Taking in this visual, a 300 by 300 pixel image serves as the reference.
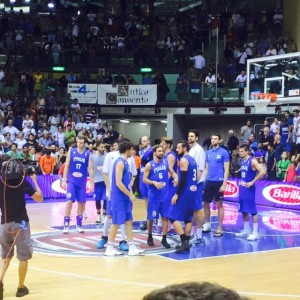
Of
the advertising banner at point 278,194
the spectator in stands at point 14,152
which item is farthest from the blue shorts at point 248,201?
the spectator in stands at point 14,152

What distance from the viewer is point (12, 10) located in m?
31.3

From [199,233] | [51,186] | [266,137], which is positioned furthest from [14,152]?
[199,233]

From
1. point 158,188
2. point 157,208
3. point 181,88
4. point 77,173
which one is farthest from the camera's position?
point 181,88

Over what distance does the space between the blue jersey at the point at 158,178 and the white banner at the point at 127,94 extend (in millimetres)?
15859

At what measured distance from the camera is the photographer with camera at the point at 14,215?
7.05 meters

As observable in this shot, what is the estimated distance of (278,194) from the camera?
57.2 feet

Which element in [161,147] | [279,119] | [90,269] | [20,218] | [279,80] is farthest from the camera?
[279,119]

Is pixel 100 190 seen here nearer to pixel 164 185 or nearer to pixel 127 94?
pixel 164 185

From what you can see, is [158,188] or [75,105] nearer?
[158,188]

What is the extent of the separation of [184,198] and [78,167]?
237cm

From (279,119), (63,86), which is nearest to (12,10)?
(63,86)

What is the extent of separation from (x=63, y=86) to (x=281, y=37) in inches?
369

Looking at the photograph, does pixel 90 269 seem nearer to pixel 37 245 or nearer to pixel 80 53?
pixel 37 245

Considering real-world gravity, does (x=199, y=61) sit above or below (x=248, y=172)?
above
